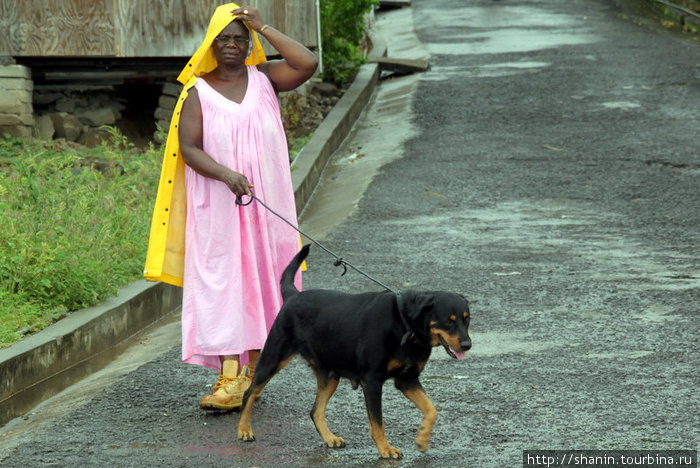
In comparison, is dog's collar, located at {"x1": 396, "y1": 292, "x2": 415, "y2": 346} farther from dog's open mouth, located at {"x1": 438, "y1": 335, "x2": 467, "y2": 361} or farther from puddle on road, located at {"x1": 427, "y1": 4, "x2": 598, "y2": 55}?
puddle on road, located at {"x1": 427, "y1": 4, "x2": 598, "y2": 55}

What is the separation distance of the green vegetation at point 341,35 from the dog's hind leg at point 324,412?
41.5 feet

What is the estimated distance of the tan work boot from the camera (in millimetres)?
5512

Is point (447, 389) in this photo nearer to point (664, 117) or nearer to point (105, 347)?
point (105, 347)

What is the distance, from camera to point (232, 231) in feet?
18.5

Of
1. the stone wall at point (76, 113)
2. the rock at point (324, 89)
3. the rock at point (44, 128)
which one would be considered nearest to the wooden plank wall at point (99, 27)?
the rock at point (44, 128)

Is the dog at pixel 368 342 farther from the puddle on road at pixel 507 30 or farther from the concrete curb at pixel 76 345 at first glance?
the puddle on road at pixel 507 30

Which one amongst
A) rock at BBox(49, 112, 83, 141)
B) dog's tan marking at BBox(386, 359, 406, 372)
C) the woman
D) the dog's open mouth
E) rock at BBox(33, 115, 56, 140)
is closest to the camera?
the dog's open mouth

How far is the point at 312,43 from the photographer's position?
15.5 m

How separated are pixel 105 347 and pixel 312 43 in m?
9.17

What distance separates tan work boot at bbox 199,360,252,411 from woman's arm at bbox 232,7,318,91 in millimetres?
1509

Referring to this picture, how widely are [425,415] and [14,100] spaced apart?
31.3 ft

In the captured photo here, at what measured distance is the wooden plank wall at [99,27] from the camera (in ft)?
40.7

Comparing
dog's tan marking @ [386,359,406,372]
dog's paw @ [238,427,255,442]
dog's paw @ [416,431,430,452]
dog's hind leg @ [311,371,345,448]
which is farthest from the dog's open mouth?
dog's paw @ [238,427,255,442]

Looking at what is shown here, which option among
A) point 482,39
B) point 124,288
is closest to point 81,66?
point 124,288
